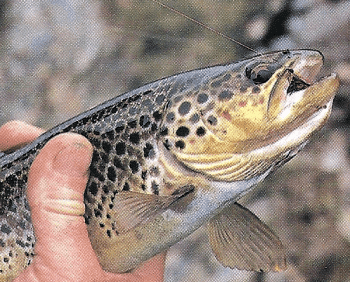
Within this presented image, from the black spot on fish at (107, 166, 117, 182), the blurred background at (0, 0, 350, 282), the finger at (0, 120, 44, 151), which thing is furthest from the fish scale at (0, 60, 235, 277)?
the blurred background at (0, 0, 350, 282)

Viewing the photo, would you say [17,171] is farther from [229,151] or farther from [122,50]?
[122,50]

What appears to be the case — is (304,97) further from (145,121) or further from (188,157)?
(145,121)

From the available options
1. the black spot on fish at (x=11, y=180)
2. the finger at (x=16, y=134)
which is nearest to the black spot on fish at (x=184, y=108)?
the black spot on fish at (x=11, y=180)

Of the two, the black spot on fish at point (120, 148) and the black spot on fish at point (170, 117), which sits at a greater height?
the black spot on fish at point (170, 117)

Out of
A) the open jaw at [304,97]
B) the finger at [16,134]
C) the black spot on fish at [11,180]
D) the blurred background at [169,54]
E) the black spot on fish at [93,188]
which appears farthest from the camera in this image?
the blurred background at [169,54]

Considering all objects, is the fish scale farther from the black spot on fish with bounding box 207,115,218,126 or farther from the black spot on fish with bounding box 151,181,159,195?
the black spot on fish with bounding box 207,115,218,126

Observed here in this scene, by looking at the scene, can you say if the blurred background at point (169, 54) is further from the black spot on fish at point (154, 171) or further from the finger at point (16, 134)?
the black spot on fish at point (154, 171)
